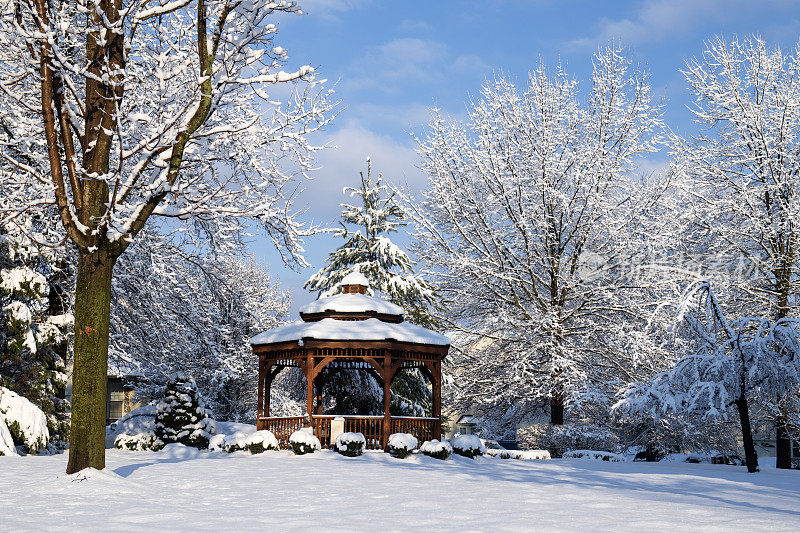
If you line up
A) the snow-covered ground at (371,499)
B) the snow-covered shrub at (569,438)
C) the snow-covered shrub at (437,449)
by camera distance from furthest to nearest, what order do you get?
1. the snow-covered shrub at (569,438)
2. the snow-covered shrub at (437,449)
3. the snow-covered ground at (371,499)

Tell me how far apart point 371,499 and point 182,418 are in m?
10.8

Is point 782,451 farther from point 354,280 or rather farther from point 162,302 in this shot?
point 162,302

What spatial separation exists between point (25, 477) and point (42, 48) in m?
5.67

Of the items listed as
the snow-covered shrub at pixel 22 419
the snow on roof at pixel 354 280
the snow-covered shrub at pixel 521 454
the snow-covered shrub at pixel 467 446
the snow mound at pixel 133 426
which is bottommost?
the snow-covered shrub at pixel 521 454

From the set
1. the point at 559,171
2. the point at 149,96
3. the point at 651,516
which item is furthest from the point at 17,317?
the point at 559,171

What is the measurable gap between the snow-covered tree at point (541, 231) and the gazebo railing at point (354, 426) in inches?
176

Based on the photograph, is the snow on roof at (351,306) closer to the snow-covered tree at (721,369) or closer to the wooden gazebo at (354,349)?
the wooden gazebo at (354,349)

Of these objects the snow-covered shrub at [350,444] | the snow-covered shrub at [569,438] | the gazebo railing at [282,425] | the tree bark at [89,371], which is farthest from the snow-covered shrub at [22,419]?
the snow-covered shrub at [569,438]

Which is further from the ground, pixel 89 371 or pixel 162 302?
pixel 162 302

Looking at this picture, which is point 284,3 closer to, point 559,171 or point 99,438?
point 99,438

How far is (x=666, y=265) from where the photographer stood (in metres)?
24.3

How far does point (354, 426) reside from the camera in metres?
19.0

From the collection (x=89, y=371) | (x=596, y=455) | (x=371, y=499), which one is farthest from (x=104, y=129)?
(x=596, y=455)

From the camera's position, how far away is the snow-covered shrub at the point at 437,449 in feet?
54.9
